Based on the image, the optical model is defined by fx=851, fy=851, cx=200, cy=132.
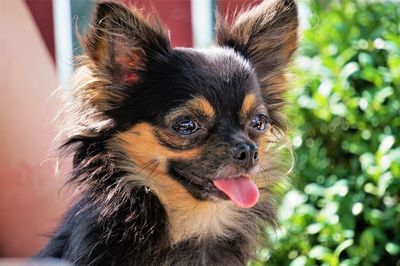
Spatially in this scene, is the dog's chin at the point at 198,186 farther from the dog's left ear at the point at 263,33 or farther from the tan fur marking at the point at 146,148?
the dog's left ear at the point at 263,33

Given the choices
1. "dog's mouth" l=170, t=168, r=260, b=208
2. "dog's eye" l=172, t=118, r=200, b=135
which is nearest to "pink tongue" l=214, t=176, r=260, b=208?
"dog's mouth" l=170, t=168, r=260, b=208

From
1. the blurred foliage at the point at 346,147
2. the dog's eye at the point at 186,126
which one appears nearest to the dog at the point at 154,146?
the dog's eye at the point at 186,126

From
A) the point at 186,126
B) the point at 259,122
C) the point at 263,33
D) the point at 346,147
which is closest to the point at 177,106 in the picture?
the point at 186,126

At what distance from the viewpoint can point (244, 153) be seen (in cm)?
379

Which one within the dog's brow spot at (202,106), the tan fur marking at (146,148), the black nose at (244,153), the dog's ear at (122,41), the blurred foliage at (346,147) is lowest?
the blurred foliage at (346,147)

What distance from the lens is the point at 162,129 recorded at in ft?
12.9

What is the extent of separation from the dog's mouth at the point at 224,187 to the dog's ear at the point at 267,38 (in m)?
0.67

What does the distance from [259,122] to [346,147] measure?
1316 mm

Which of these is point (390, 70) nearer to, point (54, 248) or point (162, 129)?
point (162, 129)

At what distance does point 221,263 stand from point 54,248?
2.69 feet

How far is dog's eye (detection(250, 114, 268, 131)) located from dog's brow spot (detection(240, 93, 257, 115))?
0.08m

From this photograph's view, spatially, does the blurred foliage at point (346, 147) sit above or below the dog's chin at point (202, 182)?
below

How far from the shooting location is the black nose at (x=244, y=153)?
149 inches

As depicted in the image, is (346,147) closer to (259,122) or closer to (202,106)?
(259,122)
